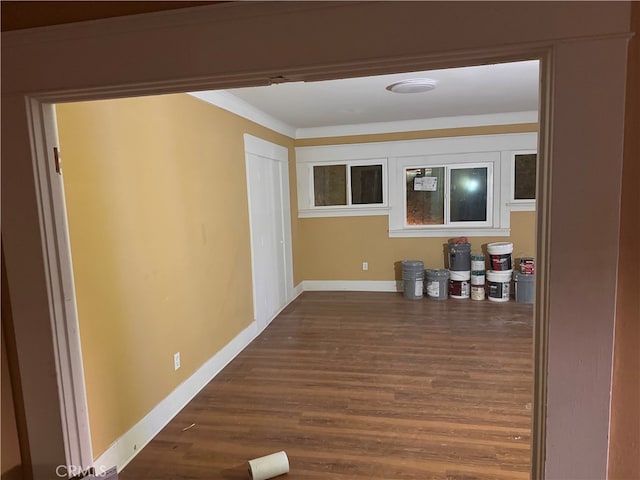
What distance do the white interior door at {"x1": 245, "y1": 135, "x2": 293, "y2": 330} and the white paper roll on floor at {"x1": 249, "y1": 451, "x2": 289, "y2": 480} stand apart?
2124 millimetres

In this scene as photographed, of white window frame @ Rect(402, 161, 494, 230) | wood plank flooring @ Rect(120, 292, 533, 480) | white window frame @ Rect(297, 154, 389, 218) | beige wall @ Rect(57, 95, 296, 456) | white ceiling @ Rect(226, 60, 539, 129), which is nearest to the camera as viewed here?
beige wall @ Rect(57, 95, 296, 456)

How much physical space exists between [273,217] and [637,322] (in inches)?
165

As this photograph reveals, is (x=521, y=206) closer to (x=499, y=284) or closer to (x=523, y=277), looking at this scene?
(x=523, y=277)

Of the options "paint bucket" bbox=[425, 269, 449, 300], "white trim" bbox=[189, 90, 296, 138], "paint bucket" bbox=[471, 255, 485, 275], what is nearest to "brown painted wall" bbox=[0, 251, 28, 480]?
"white trim" bbox=[189, 90, 296, 138]

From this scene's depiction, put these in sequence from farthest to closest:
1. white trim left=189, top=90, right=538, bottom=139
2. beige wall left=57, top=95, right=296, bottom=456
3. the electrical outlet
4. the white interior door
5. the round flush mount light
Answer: white trim left=189, top=90, right=538, bottom=139 → the white interior door → the round flush mount light → the electrical outlet → beige wall left=57, top=95, right=296, bottom=456

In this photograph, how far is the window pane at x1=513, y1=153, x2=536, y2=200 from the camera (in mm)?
5301

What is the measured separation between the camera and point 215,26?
3.61 ft

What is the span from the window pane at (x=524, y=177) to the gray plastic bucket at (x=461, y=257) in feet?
3.06

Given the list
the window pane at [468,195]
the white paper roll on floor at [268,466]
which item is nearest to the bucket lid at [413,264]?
the window pane at [468,195]

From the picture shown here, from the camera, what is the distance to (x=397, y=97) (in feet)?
13.3

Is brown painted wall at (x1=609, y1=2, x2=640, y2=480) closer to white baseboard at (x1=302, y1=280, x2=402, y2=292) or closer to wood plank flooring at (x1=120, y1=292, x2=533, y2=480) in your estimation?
wood plank flooring at (x1=120, y1=292, x2=533, y2=480)

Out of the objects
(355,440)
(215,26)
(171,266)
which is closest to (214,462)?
(355,440)

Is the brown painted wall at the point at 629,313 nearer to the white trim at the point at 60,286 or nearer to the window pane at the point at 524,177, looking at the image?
the white trim at the point at 60,286

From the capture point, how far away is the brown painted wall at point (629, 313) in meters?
0.91
